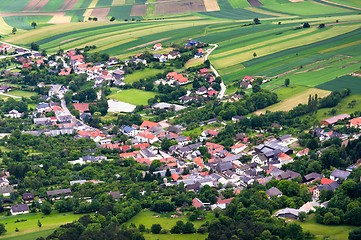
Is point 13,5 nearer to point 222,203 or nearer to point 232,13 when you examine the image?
point 232,13

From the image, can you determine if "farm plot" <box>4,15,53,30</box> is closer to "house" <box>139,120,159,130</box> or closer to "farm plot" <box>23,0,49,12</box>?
"farm plot" <box>23,0,49,12</box>

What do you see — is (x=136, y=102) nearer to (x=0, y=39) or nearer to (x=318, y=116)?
(x=318, y=116)

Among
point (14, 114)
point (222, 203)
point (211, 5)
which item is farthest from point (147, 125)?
point (211, 5)

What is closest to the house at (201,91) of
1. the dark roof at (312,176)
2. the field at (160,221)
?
the dark roof at (312,176)

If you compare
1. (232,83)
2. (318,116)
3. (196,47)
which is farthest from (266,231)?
(196,47)

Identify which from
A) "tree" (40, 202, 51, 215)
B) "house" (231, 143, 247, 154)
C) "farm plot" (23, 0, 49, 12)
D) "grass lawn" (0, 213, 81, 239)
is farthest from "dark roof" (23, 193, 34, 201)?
"farm plot" (23, 0, 49, 12)

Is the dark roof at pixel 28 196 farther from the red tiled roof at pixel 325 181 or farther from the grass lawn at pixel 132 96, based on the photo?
the grass lawn at pixel 132 96
